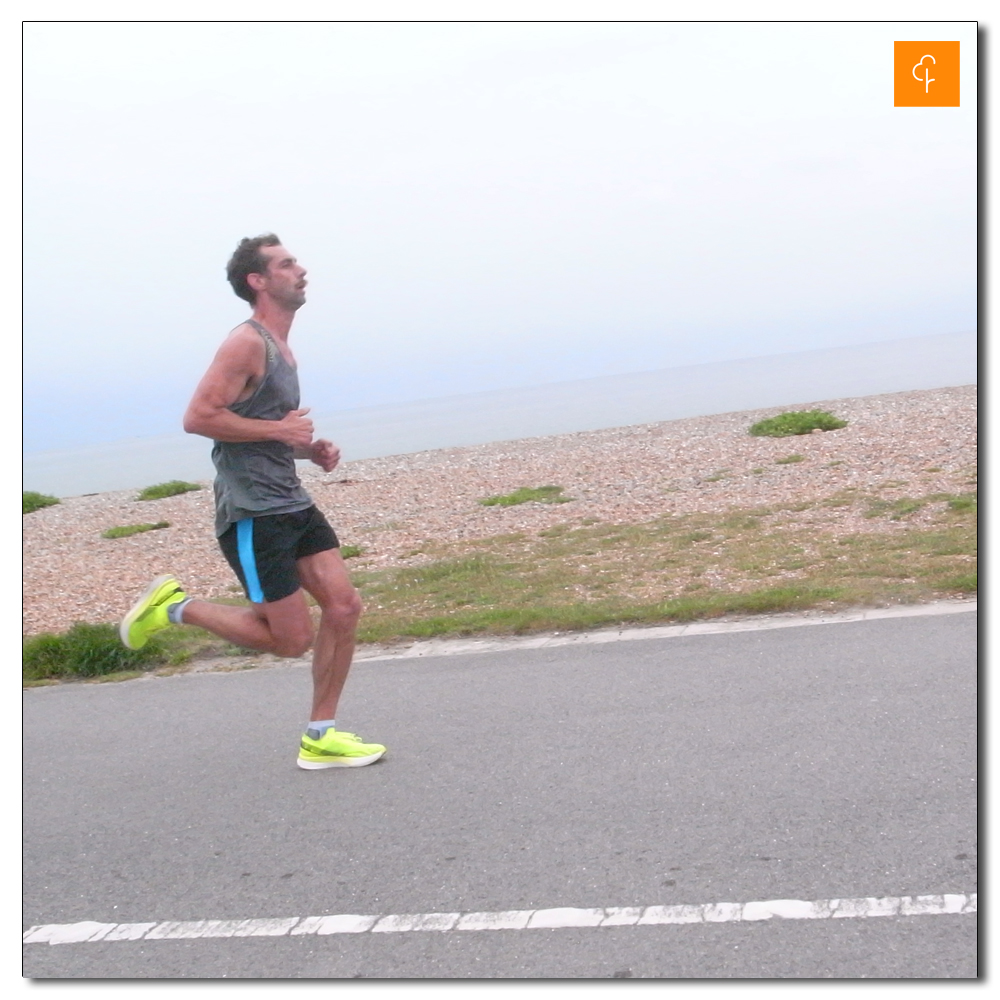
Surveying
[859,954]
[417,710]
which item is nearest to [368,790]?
[417,710]

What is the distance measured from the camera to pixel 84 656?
7.82 m

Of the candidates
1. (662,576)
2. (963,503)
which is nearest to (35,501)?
(662,576)

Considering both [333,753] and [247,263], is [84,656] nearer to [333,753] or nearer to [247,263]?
[333,753]

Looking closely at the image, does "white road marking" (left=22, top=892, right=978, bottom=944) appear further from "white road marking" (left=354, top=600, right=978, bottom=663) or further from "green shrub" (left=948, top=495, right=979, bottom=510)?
"green shrub" (left=948, top=495, right=979, bottom=510)

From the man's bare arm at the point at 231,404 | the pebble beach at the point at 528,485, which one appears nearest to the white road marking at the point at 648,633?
the man's bare arm at the point at 231,404

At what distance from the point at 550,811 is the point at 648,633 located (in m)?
2.81

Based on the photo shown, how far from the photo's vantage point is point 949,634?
6285 mm

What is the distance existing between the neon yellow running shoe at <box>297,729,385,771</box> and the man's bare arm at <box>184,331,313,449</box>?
1262mm

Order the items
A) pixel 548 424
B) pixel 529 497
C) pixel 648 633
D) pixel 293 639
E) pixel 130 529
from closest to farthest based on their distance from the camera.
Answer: pixel 293 639 < pixel 648 633 < pixel 529 497 < pixel 130 529 < pixel 548 424

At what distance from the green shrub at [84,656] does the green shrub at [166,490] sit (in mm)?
13147

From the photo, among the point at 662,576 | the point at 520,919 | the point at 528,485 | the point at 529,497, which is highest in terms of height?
the point at 528,485

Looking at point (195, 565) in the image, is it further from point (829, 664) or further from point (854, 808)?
point (854, 808)

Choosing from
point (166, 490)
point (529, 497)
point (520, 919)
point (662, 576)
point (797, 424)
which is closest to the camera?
point (520, 919)

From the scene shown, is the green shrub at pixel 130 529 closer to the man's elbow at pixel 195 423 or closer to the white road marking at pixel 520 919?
the man's elbow at pixel 195 423
